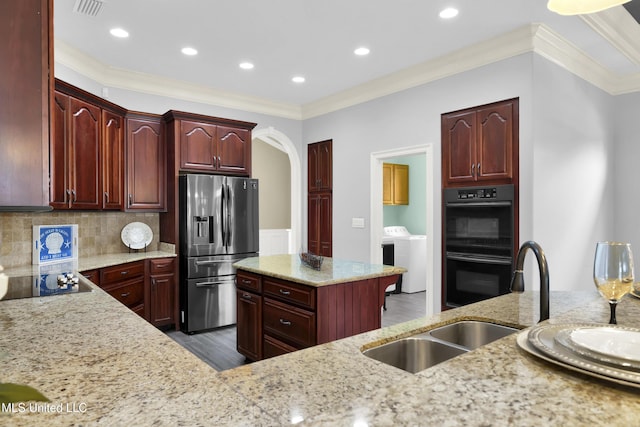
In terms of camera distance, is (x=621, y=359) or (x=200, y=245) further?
(x=200, y=245)

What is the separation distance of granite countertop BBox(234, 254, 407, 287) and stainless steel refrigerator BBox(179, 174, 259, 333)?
3.65 feet

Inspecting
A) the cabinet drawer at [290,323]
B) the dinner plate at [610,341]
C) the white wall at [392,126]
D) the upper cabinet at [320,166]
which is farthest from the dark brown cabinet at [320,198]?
the dinner plate at [610,341]

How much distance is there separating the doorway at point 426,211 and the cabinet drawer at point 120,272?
8.67ft

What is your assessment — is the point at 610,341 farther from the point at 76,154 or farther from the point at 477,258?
the point at 76,154

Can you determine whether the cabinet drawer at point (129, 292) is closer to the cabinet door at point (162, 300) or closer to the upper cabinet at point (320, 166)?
the cabinet door at point (162, 300)

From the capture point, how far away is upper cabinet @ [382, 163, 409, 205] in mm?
6904

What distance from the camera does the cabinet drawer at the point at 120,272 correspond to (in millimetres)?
3512

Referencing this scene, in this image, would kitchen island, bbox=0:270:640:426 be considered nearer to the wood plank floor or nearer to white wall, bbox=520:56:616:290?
the wood plank floor

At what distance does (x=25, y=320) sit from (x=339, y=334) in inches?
69.8

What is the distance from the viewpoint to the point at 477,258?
149 inches

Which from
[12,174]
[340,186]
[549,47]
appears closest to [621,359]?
[12,174]

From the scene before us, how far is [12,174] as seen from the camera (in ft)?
3.99

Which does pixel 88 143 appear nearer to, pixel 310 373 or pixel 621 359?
pixel 310 373

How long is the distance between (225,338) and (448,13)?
3.64 metres
